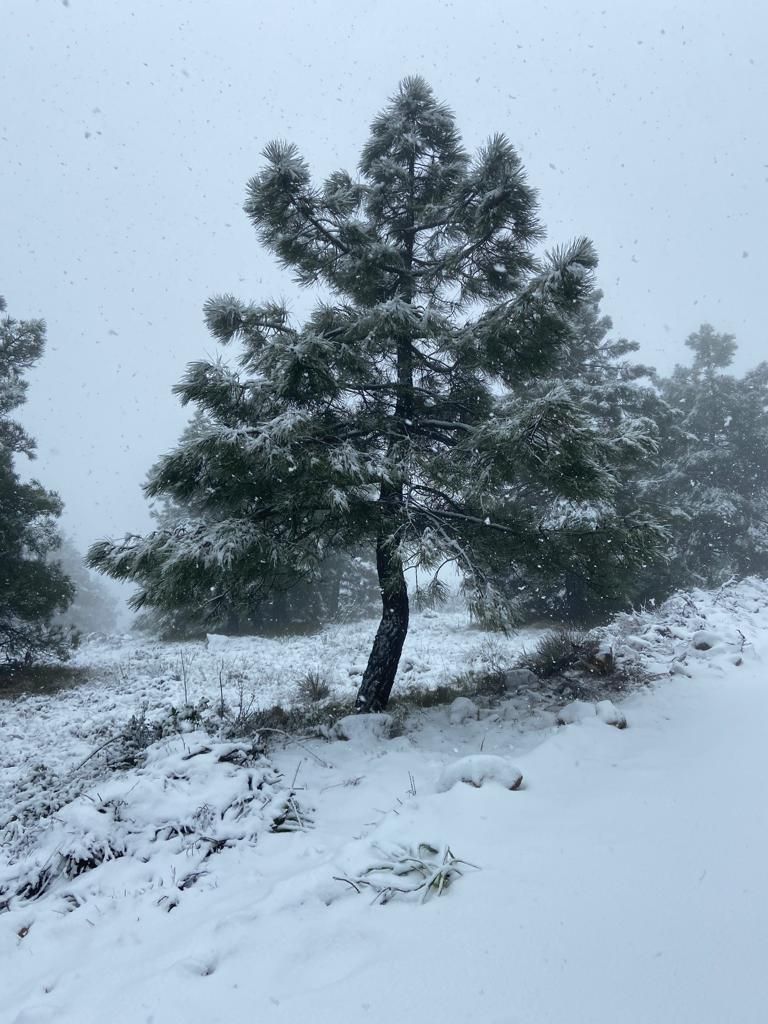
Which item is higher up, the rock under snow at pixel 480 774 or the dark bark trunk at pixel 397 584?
the dark bark trunk at pixel 397 584

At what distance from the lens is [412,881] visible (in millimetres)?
3098

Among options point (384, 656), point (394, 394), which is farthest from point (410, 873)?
point (394, 394)

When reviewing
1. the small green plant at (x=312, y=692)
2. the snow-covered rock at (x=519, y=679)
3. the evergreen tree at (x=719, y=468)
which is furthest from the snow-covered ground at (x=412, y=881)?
the evergreen tree at (x=719, y=468)

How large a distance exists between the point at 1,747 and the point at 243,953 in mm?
7237

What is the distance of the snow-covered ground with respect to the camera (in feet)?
7.64

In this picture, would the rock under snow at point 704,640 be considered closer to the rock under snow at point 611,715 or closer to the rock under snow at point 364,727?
the rock under snow at point 611,715

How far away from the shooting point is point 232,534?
18.0 feet

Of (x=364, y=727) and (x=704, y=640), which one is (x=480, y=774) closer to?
(x=364, y=727)

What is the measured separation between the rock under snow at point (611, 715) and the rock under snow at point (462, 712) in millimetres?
1639

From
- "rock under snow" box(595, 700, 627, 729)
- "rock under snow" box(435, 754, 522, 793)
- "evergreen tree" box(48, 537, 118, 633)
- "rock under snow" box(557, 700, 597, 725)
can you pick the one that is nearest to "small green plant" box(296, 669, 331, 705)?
"rock under snow" box(557, 700, 597, 725)

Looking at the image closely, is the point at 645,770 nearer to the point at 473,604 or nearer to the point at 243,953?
the point at 473,604

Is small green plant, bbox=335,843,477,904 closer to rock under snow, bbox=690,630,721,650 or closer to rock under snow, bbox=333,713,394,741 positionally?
rock under snow, bbox=333,713,394,741

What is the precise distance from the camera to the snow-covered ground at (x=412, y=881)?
2330mm

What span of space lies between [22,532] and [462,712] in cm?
1171
